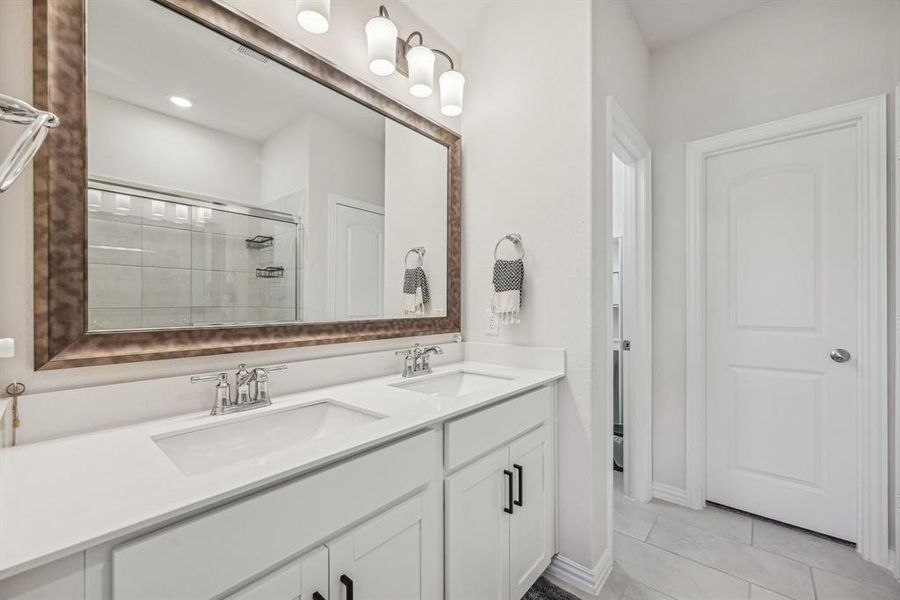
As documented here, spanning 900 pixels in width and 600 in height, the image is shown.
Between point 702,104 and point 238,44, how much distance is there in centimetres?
230

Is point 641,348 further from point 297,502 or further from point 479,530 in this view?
point 297,502

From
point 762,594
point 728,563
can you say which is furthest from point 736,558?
point 762,594

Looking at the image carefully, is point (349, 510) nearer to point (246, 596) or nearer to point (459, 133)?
point (246, 596)

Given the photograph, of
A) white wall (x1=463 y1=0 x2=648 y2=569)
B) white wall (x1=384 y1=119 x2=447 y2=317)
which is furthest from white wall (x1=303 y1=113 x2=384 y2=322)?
white wall (x1=463 y1=0 x2=648 y2=569)

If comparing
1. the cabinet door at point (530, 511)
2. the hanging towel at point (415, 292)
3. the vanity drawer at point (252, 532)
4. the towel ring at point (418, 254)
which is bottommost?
the cabinet door at point (530, 511)

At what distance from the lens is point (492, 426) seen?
4.24 ft

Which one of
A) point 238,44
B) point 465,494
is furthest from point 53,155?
point 465,494

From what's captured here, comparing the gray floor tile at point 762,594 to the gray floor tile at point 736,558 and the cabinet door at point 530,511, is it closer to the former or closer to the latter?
the gray floor tile at point 736,558

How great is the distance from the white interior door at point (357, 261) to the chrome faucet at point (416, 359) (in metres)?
0.21

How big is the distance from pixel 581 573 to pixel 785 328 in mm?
1565

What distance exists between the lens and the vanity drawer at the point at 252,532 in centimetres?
61

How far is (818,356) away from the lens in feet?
6.39

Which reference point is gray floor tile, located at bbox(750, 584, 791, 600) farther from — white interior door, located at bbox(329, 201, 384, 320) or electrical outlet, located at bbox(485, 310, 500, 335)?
white interior door, located at bbox(329, 201, 384, 320)

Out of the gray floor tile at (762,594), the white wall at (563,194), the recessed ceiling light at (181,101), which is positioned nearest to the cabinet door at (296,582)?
the white wall at (563,194)
